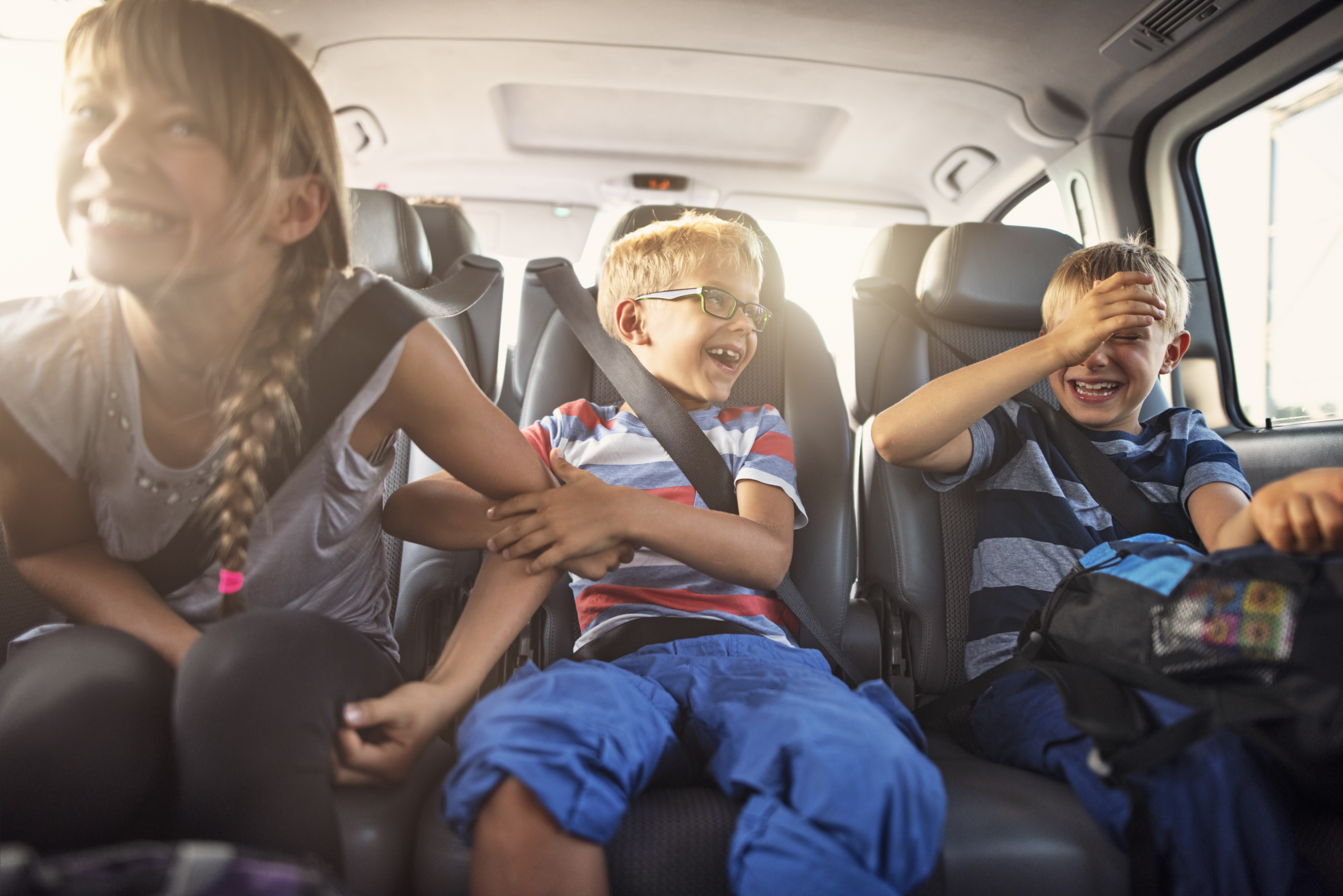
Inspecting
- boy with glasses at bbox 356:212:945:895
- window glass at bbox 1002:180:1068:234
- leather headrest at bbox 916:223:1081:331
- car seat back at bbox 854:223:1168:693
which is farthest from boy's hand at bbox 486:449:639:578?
window glass at bbox 1002:180:1068:234

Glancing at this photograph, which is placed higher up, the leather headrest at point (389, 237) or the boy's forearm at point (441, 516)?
the leather headrest at point (389, 237)

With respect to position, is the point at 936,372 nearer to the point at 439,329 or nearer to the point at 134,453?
the point at 439,329

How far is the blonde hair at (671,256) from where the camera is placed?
4.77 ft

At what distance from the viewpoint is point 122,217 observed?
723 mm

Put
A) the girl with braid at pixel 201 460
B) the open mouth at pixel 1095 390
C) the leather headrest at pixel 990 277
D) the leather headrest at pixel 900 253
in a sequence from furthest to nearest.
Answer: the leather headrest at pixel 900 253 < the leather headrest at pixel 990 277 < the open mouth at pixel 1095 390 < the girl with braid at pixel 201 460

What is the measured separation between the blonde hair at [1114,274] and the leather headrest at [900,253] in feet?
1.32

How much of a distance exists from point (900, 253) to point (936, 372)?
38cm

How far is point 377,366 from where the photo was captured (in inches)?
33.4

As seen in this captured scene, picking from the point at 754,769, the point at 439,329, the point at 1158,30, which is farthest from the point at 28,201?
the point at 1158,30

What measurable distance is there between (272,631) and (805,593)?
3.12 feet

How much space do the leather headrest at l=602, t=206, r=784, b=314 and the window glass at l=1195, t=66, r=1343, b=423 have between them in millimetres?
1398

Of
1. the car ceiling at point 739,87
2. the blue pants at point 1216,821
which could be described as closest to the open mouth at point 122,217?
the blue pants at point 1216,821

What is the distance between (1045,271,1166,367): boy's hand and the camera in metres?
1.22

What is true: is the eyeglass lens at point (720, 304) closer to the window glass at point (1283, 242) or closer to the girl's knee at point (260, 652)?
the girl's knee at point (260, 652)
